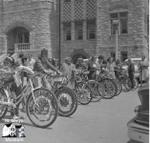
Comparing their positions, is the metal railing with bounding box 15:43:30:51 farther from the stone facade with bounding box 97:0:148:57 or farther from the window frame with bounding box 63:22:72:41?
the stone facade with bounding box 97:0:148:57

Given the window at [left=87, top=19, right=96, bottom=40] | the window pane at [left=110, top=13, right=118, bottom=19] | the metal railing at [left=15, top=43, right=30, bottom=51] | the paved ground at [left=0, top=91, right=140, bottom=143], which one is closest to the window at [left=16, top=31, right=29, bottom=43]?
the metal railing at [left=15, top=43, right=30, bottom=51]

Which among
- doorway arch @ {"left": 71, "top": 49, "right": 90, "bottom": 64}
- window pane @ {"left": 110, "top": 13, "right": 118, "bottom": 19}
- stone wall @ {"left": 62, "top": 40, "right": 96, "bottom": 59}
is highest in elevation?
window pane @ {"left": 110, "top": 13, "right": 118, "bottom": 19}

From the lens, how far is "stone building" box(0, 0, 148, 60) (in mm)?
30766

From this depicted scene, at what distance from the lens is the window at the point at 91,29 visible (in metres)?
34.5

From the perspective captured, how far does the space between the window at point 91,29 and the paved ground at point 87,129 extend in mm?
25004

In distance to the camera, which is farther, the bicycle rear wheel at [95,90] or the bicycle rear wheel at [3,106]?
the bicycle rear wheel at [95,90]

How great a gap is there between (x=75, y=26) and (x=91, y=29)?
1694 millimetres

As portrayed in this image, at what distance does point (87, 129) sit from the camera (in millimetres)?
7082

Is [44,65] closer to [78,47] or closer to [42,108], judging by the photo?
[42,108]

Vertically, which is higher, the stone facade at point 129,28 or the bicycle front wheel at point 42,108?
the stone facade at point 129,28

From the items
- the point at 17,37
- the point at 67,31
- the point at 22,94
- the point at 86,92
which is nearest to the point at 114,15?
the point at 67,31

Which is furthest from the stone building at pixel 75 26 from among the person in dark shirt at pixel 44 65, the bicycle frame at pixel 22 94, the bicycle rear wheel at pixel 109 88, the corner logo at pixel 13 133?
the corner logo at pixel 13 133

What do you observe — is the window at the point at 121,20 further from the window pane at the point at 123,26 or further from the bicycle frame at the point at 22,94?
the bicycle frame at the point at 22,94

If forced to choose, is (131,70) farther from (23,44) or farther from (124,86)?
(23,44)
